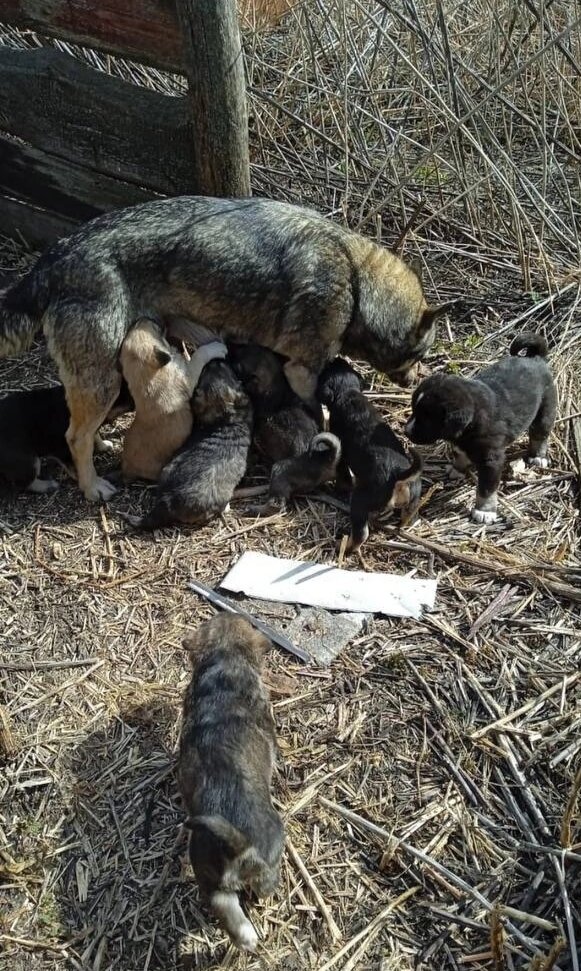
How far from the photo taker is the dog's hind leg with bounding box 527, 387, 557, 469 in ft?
17.3

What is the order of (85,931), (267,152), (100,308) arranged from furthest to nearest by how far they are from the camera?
(267,152) < (100,308) < (85,931)

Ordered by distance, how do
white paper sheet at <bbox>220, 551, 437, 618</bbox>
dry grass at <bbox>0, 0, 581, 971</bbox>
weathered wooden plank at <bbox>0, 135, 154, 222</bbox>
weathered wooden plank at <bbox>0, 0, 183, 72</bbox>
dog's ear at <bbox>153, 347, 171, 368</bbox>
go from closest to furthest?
dry grass at <bbox>0, 0, 581, 971</bbox> → white paper sheet at <bbox>220, 551, 437, 618</bbox> → dog's ear at <bbox>153, 347, 171, 368</bbox> → weathered wooden plank at <bbox>0, 0, 183, 72</bbox> → weathered wooden plank at <bbox>0, 135, 154, 222</bbox>

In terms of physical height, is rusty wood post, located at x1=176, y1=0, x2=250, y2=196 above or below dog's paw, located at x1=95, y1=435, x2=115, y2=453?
above

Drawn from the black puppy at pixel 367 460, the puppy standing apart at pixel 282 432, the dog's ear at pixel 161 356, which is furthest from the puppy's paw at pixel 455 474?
the dog's ear at pixel 161 356

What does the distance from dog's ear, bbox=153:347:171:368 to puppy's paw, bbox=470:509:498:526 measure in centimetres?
187

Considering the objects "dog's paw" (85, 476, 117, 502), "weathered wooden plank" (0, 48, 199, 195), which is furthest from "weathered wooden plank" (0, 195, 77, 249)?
"dog's paw" (85, 476, 117, 502)

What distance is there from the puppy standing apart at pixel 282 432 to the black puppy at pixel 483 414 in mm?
524

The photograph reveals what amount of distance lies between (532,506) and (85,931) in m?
3.08

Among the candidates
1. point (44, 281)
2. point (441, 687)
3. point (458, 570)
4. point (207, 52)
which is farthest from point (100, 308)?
point (441, 687)

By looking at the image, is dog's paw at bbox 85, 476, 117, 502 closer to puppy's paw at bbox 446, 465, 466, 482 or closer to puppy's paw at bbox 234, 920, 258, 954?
puppy's paw at bbox 446, 465, 466, 482

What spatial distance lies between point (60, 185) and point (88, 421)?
2.38 metres

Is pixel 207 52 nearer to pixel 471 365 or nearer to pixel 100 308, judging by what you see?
pixel 100 308

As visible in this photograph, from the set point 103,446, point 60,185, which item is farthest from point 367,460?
point 60,185

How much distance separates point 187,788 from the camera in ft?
11.1
